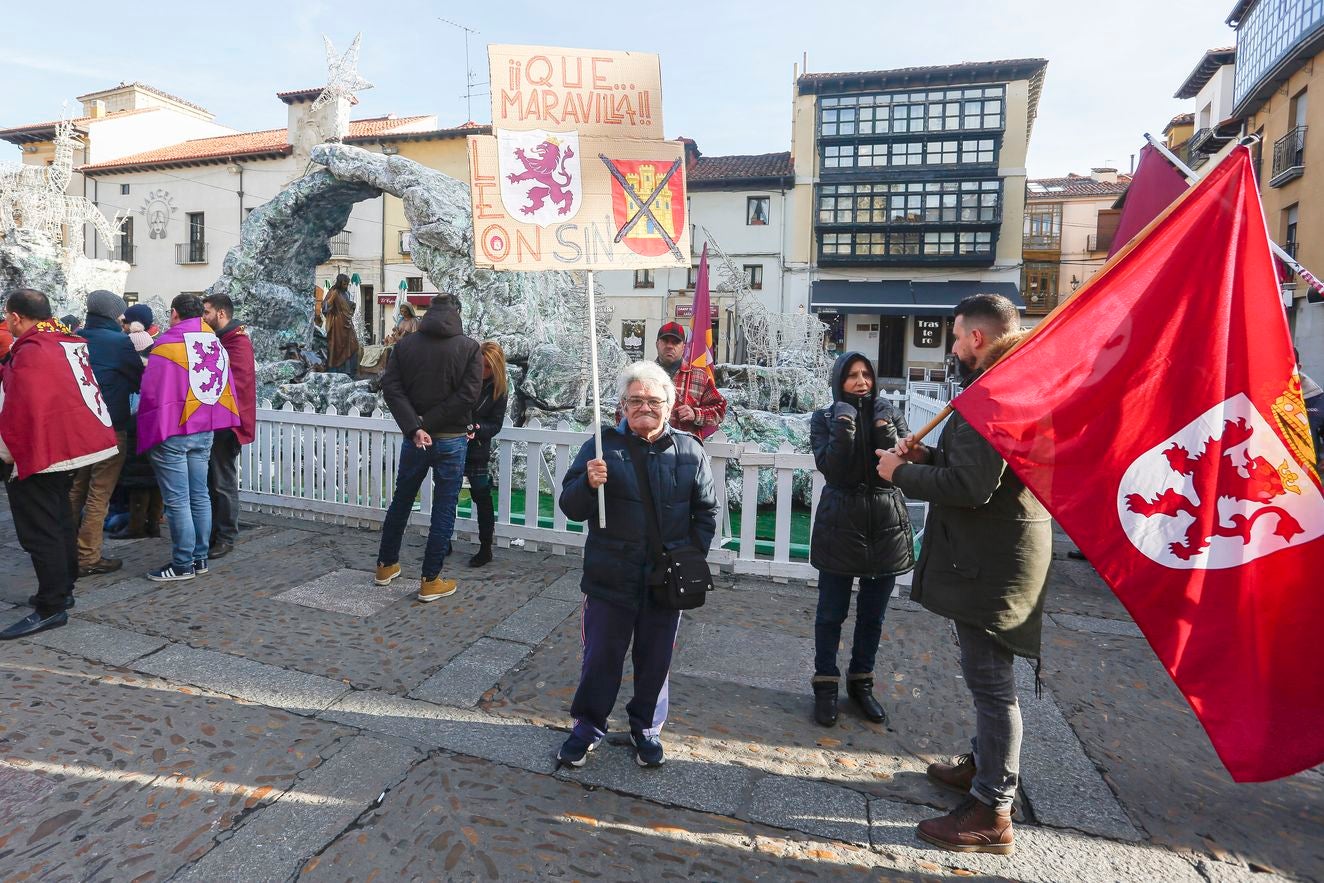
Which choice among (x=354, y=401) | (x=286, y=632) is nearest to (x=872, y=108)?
(x=354, y=401)

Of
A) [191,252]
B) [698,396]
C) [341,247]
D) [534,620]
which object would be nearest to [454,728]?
[534,620]

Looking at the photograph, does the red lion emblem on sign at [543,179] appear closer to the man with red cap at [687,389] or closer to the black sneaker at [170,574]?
the man with red cap at [687,389]

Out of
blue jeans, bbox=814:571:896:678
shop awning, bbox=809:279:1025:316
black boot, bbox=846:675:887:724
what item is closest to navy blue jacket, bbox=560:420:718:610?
blue jeans, bbox=814:571:896:678

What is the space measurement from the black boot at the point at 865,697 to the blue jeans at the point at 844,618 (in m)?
0.04

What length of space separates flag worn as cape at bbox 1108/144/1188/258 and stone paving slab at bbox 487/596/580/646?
3550 millimetres

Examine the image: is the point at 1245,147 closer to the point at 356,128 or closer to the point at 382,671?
the point at 382,671

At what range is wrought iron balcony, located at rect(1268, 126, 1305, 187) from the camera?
67.1 feet

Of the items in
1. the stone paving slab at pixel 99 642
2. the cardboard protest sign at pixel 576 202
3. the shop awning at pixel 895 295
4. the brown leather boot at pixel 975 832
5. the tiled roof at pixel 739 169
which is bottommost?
the brown leather boot at pixel 975 832

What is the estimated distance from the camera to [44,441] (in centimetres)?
405

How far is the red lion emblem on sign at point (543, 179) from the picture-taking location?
3664mm

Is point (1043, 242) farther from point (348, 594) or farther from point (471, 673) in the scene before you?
point (471, 673)

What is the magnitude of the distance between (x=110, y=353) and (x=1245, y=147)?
6185 mm

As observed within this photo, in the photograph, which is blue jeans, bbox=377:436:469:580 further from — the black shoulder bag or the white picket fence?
the black shoulder bag

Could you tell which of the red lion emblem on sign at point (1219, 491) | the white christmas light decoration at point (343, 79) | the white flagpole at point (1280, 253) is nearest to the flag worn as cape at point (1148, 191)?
the white flagpole at point (1280, 253)
